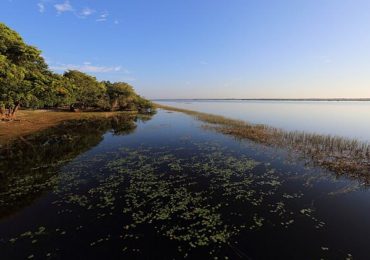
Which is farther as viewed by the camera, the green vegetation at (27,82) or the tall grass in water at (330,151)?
the green vegetation at (27,82)

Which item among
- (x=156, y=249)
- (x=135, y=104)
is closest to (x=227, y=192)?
(x=156, y=249)

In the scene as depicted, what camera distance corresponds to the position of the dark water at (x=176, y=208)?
32.2 ft

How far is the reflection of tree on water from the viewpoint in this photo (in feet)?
47.1

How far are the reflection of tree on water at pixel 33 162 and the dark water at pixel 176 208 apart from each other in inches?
3.8

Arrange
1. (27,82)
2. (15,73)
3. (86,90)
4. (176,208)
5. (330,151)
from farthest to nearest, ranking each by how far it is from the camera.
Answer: (86,90) → (27,82) → (15,73) → (330,151) → (176,208)

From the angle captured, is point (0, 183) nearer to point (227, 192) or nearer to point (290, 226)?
point (227, 192)

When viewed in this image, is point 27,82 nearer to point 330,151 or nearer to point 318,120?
point 330,151

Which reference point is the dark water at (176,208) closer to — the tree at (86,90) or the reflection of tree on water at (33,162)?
the reflection of tree on water at (33,162)

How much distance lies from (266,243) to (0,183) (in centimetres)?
1678

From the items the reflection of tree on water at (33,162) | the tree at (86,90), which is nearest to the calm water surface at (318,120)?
the reflection of tree on water at (33,162)

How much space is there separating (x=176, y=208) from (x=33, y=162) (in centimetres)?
1505

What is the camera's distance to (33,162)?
21172 millimetres

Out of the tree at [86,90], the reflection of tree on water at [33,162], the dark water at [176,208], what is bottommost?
the dark water at [176,208]

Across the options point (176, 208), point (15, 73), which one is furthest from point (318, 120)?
point (15, 73)
